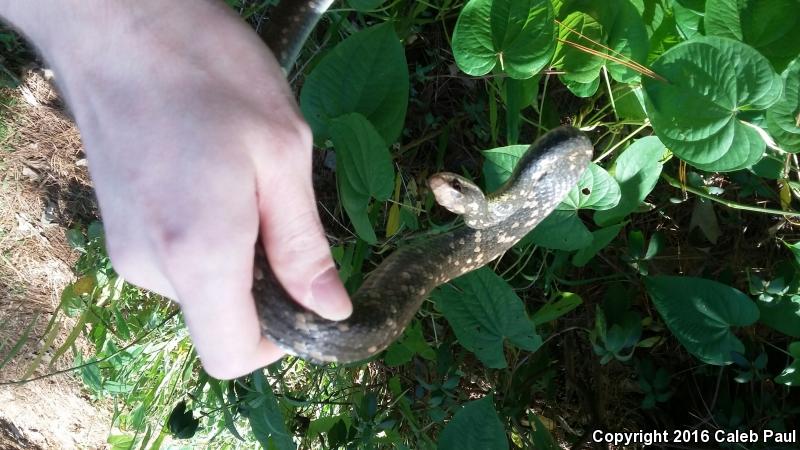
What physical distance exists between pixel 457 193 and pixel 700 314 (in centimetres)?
62

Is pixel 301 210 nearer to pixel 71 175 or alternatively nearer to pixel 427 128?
pixel 427 128

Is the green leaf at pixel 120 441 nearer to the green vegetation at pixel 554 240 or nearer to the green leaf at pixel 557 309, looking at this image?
the green vegetation at pixel 554 240

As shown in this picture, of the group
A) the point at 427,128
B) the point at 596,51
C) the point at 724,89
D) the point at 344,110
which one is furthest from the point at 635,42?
the point at 427,128

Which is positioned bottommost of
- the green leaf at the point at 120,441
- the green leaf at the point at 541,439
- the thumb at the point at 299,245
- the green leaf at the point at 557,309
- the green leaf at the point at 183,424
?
the green leaf at the point at 120,441

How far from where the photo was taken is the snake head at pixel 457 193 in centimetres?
110

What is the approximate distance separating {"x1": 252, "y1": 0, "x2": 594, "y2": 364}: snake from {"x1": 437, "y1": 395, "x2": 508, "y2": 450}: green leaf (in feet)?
0.80

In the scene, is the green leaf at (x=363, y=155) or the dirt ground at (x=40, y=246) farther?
the dirt ground at (x=40, y=246)

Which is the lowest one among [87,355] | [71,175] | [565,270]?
[87,355]

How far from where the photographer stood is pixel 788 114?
91 cm

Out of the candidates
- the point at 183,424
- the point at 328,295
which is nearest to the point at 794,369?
the point at 328,295

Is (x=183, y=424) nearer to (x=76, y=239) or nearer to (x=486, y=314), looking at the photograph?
(x=486, y=314)

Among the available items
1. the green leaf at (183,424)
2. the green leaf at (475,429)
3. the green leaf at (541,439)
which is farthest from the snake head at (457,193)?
the green leaf at (183,424)

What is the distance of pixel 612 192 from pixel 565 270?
519 millimetres

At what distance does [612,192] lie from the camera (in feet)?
3.66
